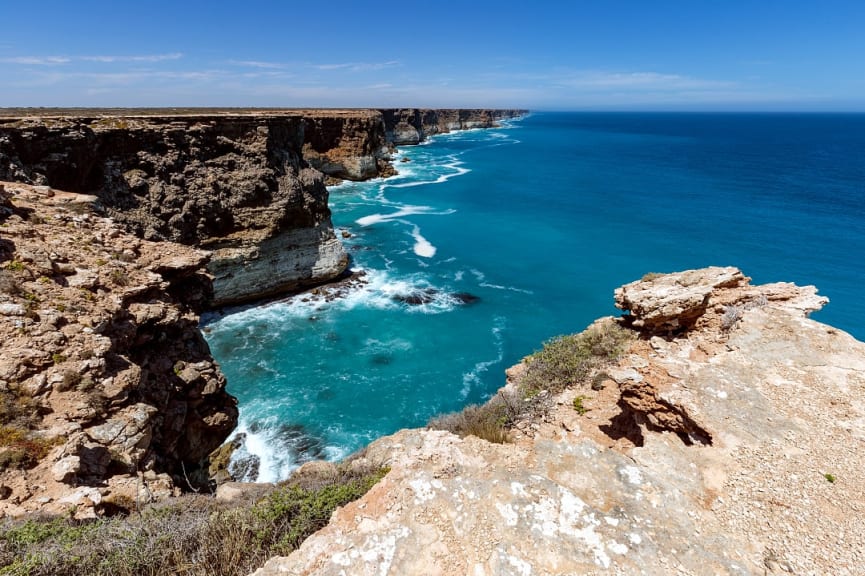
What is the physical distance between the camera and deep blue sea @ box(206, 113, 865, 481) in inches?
803

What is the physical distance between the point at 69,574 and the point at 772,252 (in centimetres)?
4604

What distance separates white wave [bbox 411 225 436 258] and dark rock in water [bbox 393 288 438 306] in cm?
762

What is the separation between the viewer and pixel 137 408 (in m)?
7.48

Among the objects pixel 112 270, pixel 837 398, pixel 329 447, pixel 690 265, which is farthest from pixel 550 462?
pixel 690 265

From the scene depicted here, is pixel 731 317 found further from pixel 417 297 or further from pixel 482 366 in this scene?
pixel 417 297

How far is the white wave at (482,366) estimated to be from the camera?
2130 cm

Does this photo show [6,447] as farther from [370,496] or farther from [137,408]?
[370,496]

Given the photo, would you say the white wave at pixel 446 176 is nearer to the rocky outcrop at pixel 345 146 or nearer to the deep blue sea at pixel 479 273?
the deep blue sea at pixel 479 273

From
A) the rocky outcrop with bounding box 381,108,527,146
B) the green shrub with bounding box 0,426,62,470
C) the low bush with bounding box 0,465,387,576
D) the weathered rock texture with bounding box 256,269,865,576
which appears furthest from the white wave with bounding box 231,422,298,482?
the rocky outcrop with bounding box 381,108,527,146

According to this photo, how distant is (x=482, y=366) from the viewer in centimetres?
2291

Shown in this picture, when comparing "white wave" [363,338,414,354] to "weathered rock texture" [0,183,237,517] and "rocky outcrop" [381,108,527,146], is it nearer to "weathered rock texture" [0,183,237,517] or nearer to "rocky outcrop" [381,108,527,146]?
"weathered rock texture" [0,183,237,517]

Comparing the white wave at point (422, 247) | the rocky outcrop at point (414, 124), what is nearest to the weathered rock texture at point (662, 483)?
the white wave at point (422, 247)

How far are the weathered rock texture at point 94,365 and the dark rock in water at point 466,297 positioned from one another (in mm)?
19677

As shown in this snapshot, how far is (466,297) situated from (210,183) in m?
18.5
